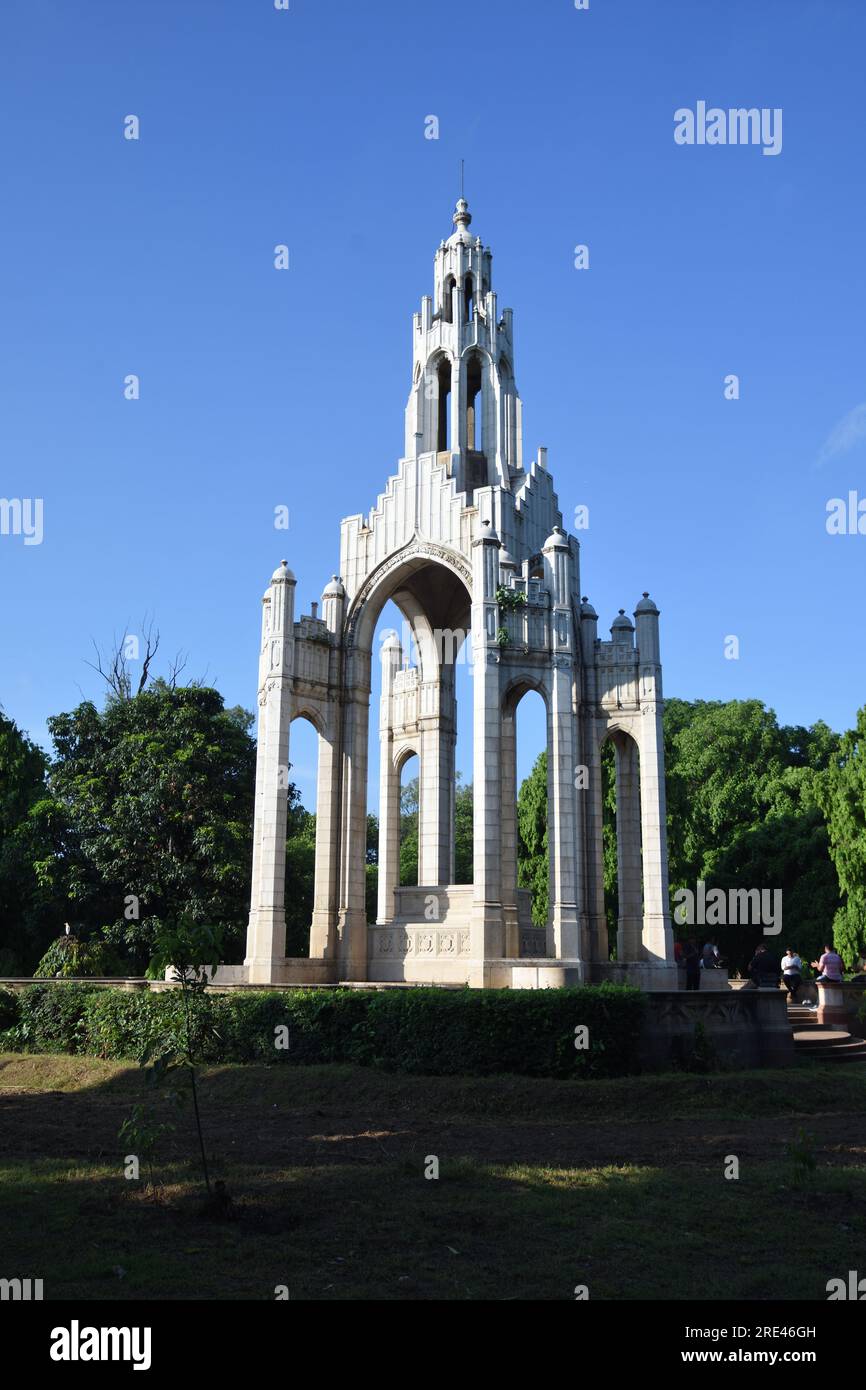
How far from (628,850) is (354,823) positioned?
6.84m

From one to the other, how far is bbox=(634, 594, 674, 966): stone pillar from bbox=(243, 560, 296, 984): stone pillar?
8.47m

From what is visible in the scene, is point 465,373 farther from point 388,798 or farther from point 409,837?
point 409,837

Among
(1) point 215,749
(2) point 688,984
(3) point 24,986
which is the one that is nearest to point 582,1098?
(2) point 688,984

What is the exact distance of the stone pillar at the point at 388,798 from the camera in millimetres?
30453

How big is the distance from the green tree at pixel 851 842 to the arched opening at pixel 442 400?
61.7 ft

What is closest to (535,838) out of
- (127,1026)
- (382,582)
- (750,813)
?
(750,813)

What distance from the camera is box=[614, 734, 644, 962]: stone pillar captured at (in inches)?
1107

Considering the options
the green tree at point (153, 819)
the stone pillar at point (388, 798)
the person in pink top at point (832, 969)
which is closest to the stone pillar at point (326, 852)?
the stone pillar at point (388, 798)

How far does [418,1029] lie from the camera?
19.4 metres

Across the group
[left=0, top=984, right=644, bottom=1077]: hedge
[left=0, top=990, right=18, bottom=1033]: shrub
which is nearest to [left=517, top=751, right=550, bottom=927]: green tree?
[left=0, top=990, right=18, bottom=1033]: shrub

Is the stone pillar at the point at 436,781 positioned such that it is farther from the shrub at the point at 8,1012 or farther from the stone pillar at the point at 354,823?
the shrub at the point at 8,1012

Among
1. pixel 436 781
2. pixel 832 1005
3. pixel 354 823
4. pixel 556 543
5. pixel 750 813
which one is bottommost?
pixel 832 1005
